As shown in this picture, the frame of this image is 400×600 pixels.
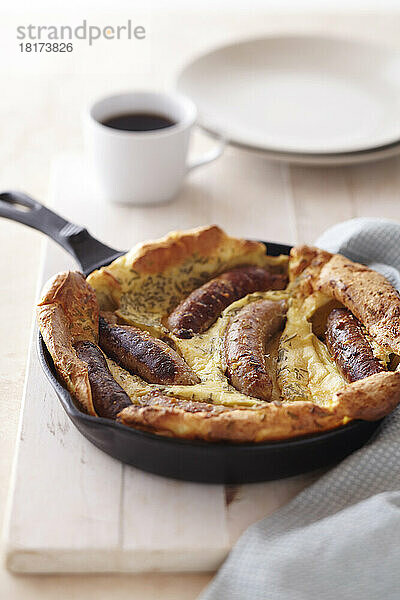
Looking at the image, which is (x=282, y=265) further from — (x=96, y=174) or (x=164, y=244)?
(x=96, y=174)

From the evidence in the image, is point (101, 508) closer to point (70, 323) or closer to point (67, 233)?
point (70, 323)

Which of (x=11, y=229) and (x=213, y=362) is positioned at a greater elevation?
(x=213, y=362)

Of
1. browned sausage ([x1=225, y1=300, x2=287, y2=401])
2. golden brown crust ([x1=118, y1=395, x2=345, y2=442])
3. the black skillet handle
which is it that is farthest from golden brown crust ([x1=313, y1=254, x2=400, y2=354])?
the black skillet handle

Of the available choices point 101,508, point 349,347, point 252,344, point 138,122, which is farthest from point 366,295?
point 138,122

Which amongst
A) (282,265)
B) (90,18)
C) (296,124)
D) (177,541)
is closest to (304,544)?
(177,541)

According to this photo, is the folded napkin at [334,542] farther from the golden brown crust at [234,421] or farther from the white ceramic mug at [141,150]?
the white ceramic mug at [141,150]

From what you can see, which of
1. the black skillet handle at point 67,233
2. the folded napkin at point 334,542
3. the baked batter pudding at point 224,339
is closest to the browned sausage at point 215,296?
the baked batter pudding at point 224,339
